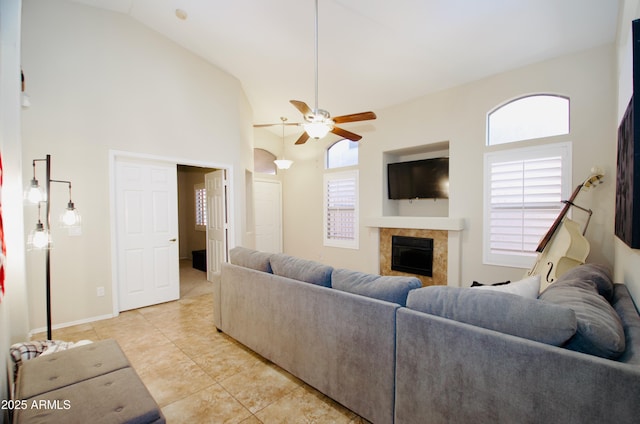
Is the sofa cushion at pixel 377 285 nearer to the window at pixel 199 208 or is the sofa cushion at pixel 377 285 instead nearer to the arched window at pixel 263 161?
the arched window at pixel 263 161

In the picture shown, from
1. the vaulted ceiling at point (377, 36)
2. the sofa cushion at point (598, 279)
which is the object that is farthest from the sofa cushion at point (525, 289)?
the vaulted ceiling at point (377, 36)

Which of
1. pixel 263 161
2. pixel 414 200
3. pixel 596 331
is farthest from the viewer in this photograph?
pixel 263 161

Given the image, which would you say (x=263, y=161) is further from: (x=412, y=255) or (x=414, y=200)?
(x=412, y=255)

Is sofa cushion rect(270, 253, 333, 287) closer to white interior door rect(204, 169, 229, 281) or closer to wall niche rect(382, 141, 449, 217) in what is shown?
white interior door rect(204, 169, 229, 281)

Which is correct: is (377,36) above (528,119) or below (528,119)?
above

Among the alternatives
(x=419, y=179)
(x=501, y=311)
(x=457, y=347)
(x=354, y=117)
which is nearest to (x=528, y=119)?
(x=419, y=179)

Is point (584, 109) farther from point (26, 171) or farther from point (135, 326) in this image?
point (26, 171)

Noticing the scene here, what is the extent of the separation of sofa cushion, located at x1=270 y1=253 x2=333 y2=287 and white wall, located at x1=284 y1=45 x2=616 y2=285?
297cm

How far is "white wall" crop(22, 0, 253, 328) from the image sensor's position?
3.16 metres

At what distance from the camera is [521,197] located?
3.67 meters

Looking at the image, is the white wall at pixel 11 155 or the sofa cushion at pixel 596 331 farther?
the white wall at pixel 11 155

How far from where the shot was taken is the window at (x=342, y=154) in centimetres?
569

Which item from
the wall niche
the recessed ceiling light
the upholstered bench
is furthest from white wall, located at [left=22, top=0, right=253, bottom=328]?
the wall niche

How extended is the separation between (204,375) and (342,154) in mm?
4648
